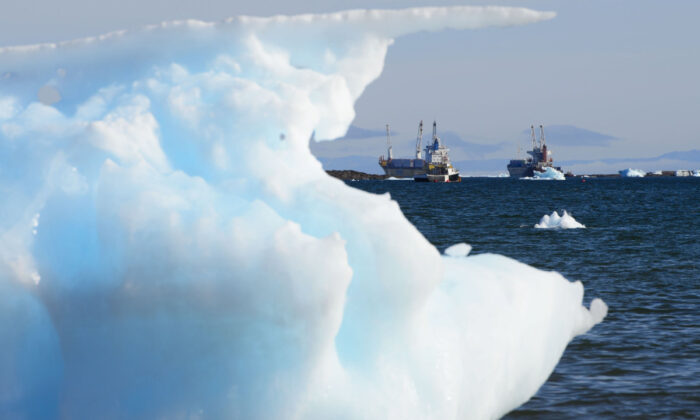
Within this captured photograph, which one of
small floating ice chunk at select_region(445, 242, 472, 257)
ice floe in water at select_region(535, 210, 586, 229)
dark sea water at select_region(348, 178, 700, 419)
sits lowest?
dark sea water at select_region(348, 178, 700, 419)

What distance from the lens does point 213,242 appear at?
4.95 meters

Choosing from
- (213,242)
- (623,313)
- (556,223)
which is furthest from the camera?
(556,223)

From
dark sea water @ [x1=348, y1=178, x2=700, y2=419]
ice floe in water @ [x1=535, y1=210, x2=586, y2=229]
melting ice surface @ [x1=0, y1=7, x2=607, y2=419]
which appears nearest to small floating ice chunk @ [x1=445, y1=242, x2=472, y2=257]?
melting ice surface @ [x1=0, y1=7, x2=607, y2=419]

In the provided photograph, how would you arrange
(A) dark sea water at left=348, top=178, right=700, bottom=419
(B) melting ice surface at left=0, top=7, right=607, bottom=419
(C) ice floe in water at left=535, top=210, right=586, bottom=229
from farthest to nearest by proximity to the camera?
(C) ice floe in water at left=535, top=210, right=586, bottom=229, (A) dark sea water at left=348, top=178, right=700, bottom=419, (B) melting ice surface at left=0, top=7, right=607, bottom=419

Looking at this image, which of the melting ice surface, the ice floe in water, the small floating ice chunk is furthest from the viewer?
the ice floe in water

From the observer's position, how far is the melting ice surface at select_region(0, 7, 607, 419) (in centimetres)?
502

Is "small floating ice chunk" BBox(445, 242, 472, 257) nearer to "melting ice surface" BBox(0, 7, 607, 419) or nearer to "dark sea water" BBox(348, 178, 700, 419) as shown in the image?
"melting ice surface" BBox(0, 7, 607, 419)

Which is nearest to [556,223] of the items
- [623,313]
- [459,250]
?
[623,313]

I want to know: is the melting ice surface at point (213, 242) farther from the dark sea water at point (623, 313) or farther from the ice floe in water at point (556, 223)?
the ice floe in water at point (556, 223)

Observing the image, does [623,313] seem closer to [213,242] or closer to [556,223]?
[213,242]

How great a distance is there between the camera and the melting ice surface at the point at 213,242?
5016mm

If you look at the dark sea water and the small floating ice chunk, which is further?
the dark sea water

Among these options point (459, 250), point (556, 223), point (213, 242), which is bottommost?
point (556, 223)

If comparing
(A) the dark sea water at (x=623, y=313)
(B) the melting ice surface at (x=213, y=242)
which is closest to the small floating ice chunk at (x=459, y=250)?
(B) the melting ice surface at (x=213, y=242)
